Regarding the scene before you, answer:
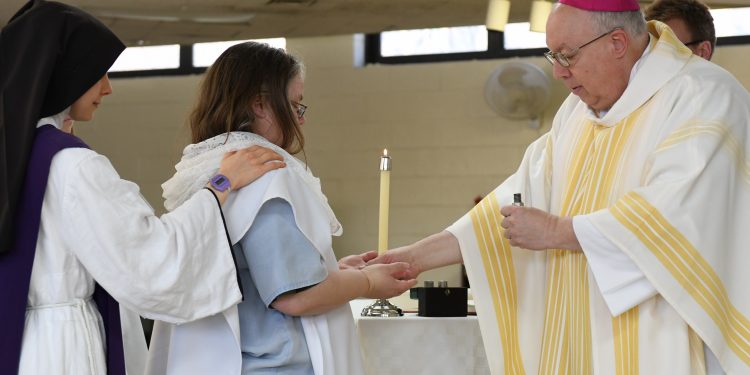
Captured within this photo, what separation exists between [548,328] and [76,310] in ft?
3.61

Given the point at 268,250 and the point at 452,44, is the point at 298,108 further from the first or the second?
the point at 452,44

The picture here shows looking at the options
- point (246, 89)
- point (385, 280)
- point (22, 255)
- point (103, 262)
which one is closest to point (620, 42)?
point (385, 280)

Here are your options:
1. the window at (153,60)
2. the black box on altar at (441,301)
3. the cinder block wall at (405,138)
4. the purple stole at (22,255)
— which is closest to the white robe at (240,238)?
the purple stole at (22,255)

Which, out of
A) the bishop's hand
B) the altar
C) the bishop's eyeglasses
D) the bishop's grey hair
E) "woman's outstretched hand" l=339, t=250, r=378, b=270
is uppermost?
the bishop's grey hair

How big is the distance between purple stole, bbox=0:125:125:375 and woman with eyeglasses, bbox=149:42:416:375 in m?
0.28

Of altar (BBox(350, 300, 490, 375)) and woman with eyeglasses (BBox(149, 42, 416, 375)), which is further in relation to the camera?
altar (BBox(350, 300, 490, 375))

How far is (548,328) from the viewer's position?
2441 mm

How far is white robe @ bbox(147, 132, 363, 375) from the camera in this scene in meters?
1.92

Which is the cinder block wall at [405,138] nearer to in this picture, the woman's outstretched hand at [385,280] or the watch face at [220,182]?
the woman's outstretched hand at [385,280]

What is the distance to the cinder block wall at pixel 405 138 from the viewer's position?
23.2 ft

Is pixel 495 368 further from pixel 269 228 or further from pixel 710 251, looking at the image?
pixel 269 228

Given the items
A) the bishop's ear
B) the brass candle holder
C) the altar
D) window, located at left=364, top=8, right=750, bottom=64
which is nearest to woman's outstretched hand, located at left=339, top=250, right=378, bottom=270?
the brass candle holder

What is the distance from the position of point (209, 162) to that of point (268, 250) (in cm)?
22

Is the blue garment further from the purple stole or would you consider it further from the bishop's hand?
the bishop's hand
